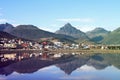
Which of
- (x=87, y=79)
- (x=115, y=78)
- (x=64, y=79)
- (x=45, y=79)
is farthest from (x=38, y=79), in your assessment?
(x=115, y=78)

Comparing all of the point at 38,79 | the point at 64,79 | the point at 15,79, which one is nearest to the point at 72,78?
the point at 64,79

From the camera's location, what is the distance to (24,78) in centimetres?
3828

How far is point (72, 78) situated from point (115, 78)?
5.21 metres

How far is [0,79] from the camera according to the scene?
3778cm

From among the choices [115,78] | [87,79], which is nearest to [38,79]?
[87,79]

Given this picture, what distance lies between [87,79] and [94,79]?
0.82 meters

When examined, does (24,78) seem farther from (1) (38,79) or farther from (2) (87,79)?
(2) (87,79)

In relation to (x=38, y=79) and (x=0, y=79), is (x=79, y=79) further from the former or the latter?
(x=0, y=79)

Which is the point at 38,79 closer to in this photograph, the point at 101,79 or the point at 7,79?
the point at 7,79

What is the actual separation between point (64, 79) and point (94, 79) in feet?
11.7

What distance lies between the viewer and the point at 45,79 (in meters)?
38.0

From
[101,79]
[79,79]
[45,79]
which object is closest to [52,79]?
[45,79]

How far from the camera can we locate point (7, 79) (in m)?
37.5

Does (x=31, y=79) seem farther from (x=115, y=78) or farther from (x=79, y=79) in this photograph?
(x=115, y=78)
